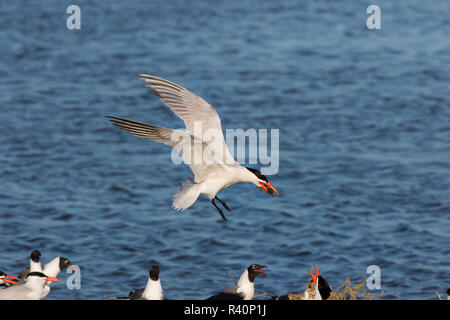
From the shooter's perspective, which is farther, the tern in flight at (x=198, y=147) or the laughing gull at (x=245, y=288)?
the laughing gull at (x=245, y=288)

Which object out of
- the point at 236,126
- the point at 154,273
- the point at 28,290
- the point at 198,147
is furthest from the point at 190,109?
the point at 236,126

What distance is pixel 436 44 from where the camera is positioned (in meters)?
23.1

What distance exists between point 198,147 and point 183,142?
22 cm

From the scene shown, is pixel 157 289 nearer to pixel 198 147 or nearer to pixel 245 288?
pixel 245 288

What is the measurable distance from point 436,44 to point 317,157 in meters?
8.09

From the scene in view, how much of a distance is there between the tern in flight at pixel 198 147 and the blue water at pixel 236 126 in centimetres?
449

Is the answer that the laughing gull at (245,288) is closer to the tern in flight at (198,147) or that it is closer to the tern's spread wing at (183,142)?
the tern in flight at (198,147)

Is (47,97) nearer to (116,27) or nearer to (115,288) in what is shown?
(116,27)

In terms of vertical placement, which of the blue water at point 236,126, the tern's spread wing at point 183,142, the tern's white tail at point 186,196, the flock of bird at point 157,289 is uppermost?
the blue water at point 236,126

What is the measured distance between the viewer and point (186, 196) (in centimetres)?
767

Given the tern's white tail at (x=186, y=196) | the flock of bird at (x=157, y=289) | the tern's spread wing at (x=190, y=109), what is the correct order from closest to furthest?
1. the tern's white tail at (x=186, y=196)
2. the tern's spread wing at (x=190, y=109)
3. the flock of bird at (x=157, y=289)

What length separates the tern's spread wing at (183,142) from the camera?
22.7 feet

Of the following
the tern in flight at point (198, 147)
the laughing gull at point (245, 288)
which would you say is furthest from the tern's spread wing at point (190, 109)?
the laughing gull at point (245, 288)
